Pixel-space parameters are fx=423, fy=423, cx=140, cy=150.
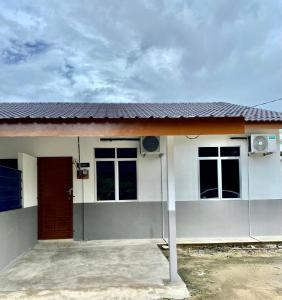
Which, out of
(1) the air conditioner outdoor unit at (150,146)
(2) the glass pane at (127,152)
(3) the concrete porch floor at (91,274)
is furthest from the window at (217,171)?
(3) the concrete porch floor at (91,274)

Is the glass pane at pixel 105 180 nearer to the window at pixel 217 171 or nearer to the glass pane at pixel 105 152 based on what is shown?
the glass pane at pixel 105 152

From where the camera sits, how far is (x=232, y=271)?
751 centimetres

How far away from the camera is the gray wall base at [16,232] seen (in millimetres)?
7422

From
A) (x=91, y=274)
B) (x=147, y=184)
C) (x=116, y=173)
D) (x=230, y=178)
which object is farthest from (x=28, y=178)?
(x=230, y=178)

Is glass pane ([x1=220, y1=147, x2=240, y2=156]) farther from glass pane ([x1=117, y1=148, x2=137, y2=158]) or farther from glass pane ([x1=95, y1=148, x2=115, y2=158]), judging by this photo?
glass pane ([x1=95, y1=148, x2=115, y2=158])

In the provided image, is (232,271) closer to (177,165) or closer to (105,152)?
(177,165)

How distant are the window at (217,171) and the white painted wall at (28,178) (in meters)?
4.10

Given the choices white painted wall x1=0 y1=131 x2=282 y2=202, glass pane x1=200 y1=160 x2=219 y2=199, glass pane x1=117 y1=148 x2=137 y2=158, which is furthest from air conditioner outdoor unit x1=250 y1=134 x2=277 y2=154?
glass pane x1=117 y1=148 x2=137 y2=158

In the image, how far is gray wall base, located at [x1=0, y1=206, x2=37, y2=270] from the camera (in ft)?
24.3

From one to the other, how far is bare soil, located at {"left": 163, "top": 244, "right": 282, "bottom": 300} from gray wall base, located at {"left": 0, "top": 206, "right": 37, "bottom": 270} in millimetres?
3003

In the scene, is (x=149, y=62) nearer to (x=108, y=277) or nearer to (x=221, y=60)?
(x=221, y=60)

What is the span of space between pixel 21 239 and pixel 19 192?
38.8 inches

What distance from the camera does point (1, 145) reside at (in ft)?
33.4

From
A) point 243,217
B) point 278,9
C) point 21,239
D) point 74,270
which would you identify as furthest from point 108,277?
point 278,9
